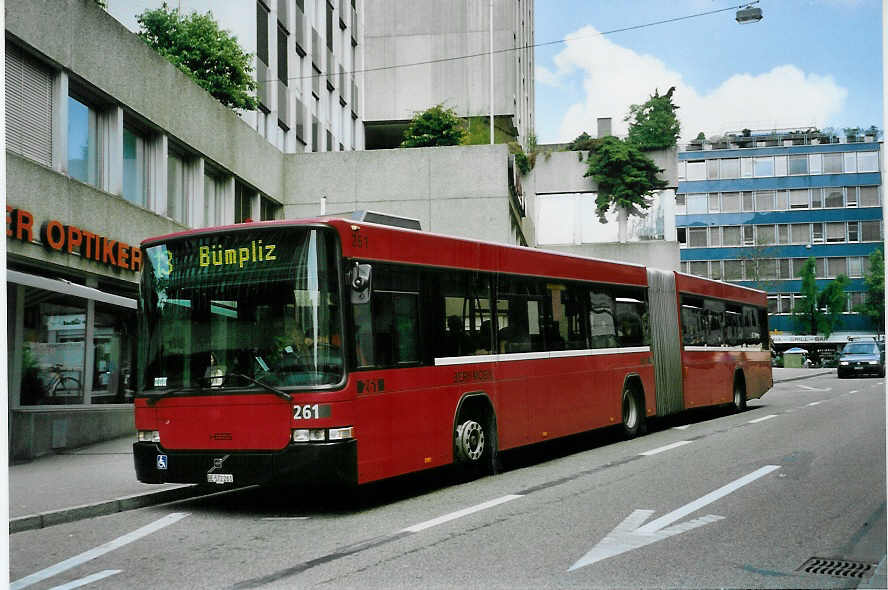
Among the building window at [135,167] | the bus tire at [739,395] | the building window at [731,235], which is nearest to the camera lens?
the building window at [135,167]

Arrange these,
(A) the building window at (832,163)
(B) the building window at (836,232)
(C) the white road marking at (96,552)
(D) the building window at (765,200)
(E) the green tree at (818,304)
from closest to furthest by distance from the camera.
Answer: (C) the white road marking at (96,552) → (E) the green tree at (818,304) → (A) the building window at (832,163) → (B) the building window at (836,232) → (D) the building window at (765,200)

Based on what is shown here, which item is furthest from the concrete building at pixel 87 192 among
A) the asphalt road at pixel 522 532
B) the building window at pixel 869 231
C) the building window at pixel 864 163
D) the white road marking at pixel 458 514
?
the building window at pixel 869 231

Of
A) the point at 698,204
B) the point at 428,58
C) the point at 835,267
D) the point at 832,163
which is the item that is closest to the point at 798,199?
the point at 832,163

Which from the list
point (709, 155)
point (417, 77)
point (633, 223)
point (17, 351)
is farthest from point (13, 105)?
point (709, 155)

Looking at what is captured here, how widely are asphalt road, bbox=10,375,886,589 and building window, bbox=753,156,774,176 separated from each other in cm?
7209

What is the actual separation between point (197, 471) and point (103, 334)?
860cm

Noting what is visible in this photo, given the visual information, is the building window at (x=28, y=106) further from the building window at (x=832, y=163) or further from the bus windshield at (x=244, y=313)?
the building window at (x=832, y=163)

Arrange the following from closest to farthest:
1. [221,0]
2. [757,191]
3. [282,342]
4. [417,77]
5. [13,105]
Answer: [282,342], [13,105], [221,0], [417,77], [757,191]

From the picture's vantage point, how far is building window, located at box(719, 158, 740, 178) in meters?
84.1

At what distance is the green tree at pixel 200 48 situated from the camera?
2136 centimetres

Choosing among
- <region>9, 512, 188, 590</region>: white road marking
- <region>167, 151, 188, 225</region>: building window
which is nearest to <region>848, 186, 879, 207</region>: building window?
<region>167, 151, 188, 225</region>: building window

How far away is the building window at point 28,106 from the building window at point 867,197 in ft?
173

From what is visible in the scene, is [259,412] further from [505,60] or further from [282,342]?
[505,60]

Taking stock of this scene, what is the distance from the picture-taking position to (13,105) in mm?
13984
